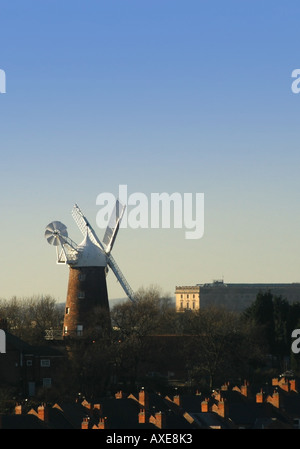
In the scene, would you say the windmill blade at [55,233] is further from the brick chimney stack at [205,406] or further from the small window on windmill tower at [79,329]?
the brick chimney stack at [205,406]

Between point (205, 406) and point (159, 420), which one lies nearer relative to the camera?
point (159, 420)

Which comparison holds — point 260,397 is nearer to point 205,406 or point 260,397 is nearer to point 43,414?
point 205,406

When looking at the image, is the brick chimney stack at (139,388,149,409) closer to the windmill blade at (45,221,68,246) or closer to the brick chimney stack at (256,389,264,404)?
the brick chimney stack at (256,389,264,404)

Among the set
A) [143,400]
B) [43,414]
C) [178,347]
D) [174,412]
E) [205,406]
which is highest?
[178,347]

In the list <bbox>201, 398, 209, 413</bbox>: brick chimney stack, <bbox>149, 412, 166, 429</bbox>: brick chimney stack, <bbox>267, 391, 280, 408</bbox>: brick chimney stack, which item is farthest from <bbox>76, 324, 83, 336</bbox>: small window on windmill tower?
<bbox>149, 412, 166, 429</bbox>: brick chimney stack

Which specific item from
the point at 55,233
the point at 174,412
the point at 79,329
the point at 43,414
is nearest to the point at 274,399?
the point at 174,412

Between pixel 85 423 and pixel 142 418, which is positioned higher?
pixel 142 418

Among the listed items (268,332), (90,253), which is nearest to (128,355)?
(90,253)

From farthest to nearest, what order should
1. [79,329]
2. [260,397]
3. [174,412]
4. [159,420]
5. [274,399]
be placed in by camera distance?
[79,329] < [260,397] < [274,399] < [174,412] < [159,420]

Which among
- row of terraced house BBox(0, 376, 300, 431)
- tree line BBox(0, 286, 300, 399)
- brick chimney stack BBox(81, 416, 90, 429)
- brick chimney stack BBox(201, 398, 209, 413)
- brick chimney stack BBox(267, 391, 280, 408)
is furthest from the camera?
tree line BBox(0, 286, 300, 399)

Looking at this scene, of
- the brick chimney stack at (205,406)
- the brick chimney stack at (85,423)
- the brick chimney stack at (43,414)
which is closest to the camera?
the brick chimney stack at (85,423)

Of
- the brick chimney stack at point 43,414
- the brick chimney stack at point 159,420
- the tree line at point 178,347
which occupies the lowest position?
the brick chimney stack at point 159,420

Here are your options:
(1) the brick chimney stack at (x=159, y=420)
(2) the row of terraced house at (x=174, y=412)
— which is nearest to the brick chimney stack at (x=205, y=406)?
(2) the row of terraced house at (x=174, y=412)
